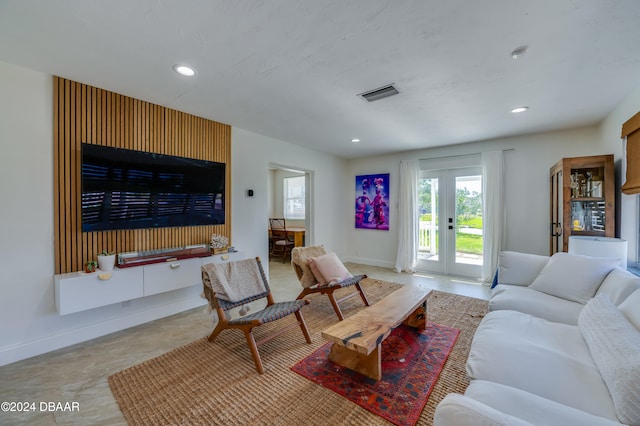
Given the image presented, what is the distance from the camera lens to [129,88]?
261 cm

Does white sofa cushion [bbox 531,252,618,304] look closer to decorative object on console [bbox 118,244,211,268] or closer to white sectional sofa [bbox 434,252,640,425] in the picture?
white sectional sofa [bbox 434,252,640,425]

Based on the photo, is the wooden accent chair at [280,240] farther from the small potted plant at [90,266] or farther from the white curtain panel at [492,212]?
the white curtain panel at [492,212]

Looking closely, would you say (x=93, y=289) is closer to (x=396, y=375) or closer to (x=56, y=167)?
(x=56, y=167)

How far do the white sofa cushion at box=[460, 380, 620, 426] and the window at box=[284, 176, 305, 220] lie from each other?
6.20 metres

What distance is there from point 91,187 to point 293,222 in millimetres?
5094

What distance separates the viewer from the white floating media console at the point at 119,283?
227 centimetres

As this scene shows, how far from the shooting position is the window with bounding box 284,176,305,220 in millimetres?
7285

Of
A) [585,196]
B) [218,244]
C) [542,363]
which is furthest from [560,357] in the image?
[218,244]

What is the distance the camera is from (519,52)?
6.45ft

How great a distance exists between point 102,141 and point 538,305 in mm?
4336

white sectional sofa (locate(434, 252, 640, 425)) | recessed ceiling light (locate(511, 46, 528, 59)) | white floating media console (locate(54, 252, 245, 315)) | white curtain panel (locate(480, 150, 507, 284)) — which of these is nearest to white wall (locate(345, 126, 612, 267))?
white curtain panel (locate(480, 150, 507, 284))

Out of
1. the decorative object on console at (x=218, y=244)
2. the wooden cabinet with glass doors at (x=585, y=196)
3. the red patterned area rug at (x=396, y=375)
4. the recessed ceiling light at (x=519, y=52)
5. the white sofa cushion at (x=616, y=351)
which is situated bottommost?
the red patterned area rug at (x=396, y=375)

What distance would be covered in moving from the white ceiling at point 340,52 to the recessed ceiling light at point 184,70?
64 mm

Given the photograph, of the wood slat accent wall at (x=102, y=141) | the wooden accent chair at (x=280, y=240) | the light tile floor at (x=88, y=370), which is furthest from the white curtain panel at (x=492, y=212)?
the wood slat accent wall at (x=102, y=141)
